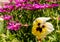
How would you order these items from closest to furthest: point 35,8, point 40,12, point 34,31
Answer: point 34,31
point 35,8
point 40,12

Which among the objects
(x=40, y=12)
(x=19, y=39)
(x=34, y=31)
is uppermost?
(x=34, y=31)

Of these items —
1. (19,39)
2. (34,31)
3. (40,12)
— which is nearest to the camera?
(34,31)

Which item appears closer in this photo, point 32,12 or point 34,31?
point 34,31

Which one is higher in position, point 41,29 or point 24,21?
point 41,29

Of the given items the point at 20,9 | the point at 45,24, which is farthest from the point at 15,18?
the point at 45,24

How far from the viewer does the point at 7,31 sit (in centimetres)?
206

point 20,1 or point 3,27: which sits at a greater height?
point 20,1

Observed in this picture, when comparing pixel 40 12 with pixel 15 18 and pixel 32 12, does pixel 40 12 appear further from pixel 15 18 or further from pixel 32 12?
pixel 15 18

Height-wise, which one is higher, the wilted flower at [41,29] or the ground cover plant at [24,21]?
the wilted flower at [41,29]

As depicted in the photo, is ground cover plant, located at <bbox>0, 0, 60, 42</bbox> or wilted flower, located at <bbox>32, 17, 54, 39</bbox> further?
ground cover plant, located at <bbox>0, 0, 60, 42</bbox>

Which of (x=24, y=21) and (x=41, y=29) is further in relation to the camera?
(x=24, y=21)

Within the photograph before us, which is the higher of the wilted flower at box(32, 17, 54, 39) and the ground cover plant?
the wilted flower at box(32, 17, 54, 39)

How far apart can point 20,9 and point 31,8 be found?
250 millimetres

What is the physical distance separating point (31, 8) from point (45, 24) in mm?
1019
